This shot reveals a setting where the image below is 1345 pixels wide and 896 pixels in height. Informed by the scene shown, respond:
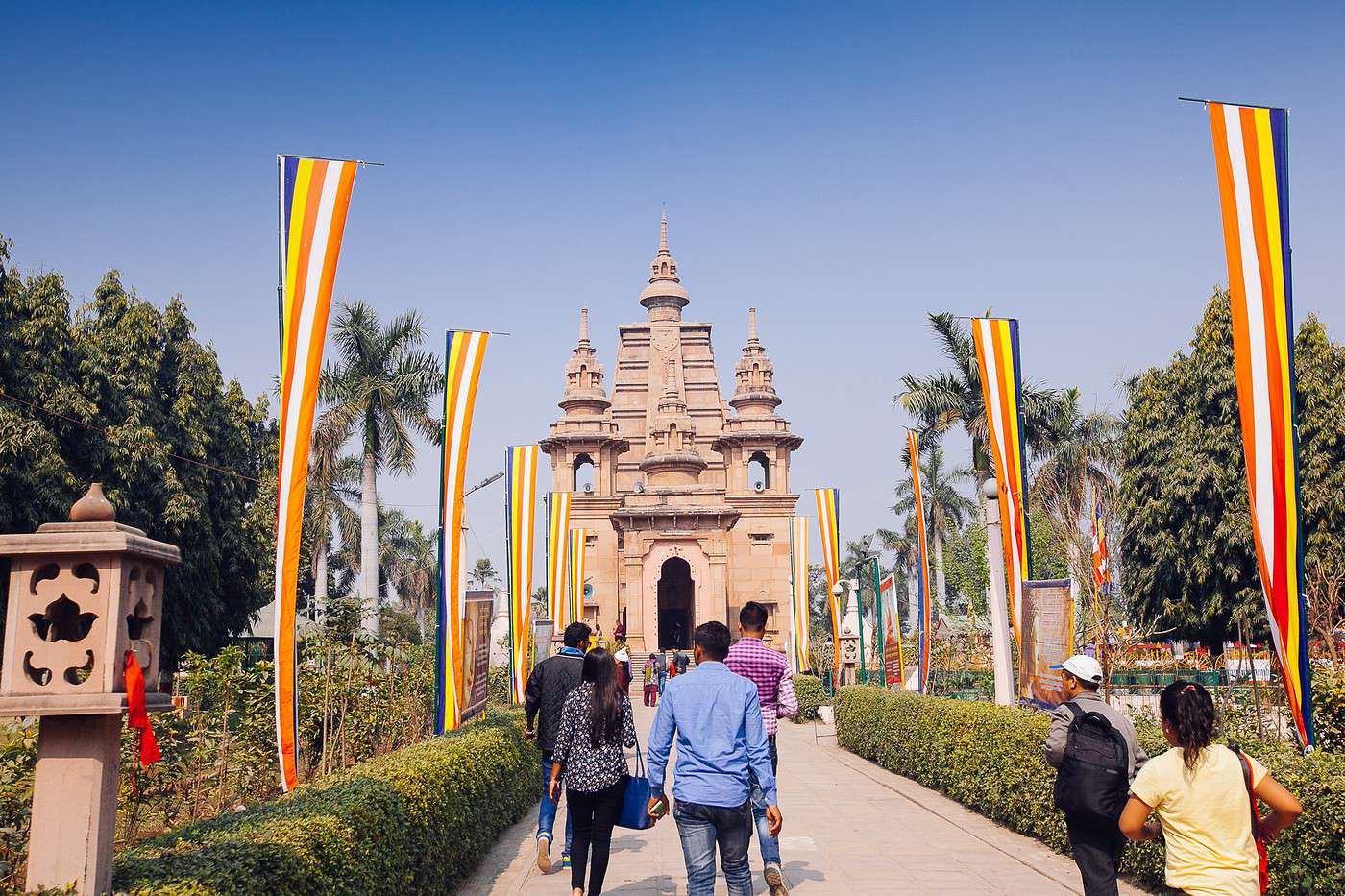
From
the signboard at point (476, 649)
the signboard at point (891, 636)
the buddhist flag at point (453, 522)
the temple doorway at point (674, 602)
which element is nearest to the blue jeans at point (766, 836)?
the buddhist flag at point (453, 522)

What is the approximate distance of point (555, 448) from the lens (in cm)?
5803

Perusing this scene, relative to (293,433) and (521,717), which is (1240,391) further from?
(521,717)

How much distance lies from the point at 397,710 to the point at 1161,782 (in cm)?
1116

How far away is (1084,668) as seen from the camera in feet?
20.4

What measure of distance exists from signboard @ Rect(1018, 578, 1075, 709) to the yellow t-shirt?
5.82 meters

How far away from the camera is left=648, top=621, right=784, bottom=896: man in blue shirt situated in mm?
6363

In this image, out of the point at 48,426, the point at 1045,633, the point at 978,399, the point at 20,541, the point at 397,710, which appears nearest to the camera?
the point at 20,541

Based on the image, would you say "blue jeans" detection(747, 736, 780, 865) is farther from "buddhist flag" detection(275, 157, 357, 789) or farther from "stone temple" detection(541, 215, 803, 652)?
"stone temple" detection(541, 215, 803, 652)

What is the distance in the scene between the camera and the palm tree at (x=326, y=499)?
3086 cm

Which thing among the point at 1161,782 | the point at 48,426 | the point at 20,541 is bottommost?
the point at 1161,782

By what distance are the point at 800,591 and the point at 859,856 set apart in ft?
69.4

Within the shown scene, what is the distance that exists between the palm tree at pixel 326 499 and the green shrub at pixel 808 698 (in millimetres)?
11953

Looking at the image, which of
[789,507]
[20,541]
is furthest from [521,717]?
[789,507]

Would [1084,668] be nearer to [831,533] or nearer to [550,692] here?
[550,692]
